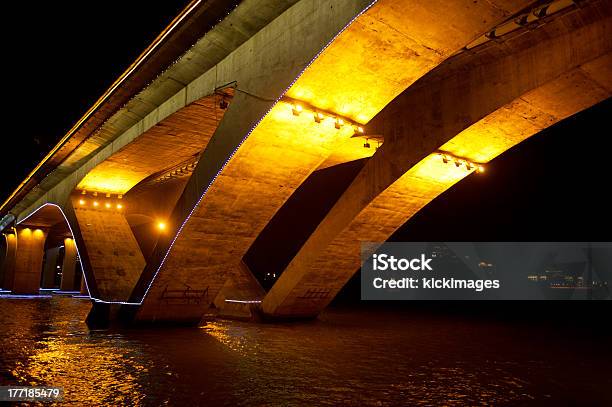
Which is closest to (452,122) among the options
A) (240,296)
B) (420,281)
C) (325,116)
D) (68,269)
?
(325,116)

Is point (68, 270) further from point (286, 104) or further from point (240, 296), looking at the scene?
point (286, 104)

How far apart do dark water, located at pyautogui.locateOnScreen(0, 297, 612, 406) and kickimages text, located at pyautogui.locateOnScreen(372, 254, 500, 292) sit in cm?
2029

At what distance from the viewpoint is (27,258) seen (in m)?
33.5

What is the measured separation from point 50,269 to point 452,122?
53970 millimetres

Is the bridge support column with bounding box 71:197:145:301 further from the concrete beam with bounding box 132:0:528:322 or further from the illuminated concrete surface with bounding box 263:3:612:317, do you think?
the illuminated concrete surface with bounding box 263:3:612:317

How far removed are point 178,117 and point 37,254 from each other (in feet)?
87.8

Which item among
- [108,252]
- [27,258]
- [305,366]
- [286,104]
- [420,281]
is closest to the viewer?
[305,366]

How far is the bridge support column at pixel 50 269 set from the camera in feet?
171

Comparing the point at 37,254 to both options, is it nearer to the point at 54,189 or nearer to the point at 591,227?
the point at 54,189

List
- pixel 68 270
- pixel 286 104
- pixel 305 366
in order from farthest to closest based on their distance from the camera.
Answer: pixel 68 270 → pixel 286 104 → pixel 305 366

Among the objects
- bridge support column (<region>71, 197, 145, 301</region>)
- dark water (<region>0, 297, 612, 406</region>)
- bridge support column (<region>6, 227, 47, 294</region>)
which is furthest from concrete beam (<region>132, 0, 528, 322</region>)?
bridge support column (<region>6, 227, 47, 294</region>)

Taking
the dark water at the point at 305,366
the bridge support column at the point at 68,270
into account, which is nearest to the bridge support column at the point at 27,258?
the bridge support column at the point at 68,270

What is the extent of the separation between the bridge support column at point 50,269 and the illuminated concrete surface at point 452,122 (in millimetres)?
44710

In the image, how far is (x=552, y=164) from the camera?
19938mm
